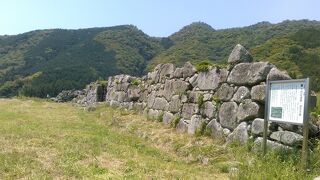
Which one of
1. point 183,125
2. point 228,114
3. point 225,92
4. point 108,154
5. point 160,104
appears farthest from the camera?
point 160,104

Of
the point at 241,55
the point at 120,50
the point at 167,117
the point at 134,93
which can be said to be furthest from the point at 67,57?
the point at 241,55

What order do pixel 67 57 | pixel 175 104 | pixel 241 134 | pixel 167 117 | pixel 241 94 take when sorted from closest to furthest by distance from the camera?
pixel 241 134 → pixel 241 94 → pixel 175 104 → pixel 167 117 → pixel 67 57

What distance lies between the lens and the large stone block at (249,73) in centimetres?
824

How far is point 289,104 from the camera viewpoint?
677cm

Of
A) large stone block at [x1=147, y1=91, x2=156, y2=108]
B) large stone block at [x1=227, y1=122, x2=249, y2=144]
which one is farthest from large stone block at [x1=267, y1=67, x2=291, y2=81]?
large stone block at [x1=147, y1=91, x2=156, y2=108]

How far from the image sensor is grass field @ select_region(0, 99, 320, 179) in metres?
6.61

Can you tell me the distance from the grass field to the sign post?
51 cm

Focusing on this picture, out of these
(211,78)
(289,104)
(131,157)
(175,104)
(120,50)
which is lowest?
(131,157)

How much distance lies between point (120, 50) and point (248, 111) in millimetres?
69481

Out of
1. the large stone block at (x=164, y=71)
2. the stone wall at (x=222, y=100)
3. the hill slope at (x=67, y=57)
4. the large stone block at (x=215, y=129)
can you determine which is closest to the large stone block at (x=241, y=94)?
the stone wall at (x=222, y=100)

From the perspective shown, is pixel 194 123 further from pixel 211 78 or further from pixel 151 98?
pixel 151 98

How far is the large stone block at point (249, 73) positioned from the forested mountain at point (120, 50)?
11.0 metres

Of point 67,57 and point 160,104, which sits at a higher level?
point 67,57

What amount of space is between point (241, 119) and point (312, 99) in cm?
140
